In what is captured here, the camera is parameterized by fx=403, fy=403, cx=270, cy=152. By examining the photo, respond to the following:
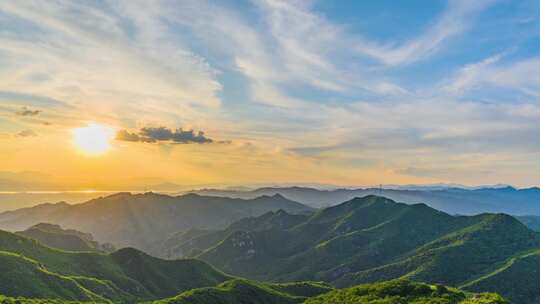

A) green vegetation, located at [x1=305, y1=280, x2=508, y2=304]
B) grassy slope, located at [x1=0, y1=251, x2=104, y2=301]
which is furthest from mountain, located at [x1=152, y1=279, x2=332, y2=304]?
green vegetation, located at [x1=305, y1=280, x2=508, y2=304]

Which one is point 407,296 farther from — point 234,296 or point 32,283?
point 32,283

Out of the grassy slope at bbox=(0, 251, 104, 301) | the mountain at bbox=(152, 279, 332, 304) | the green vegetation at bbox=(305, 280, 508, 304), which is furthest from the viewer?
the grassy slope at bbox=(0, 251, 104, 301)

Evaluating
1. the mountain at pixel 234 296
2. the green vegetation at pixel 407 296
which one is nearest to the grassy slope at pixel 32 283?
the mountain at pixel 234 296

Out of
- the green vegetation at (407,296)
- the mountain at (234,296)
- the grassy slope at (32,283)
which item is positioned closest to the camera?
the green vegetation at (407,296)

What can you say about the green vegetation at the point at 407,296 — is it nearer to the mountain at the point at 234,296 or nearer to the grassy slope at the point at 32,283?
the mountain at the point at 234,296

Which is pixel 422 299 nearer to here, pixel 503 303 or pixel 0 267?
pixel 503 303

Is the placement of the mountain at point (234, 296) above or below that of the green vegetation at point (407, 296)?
below

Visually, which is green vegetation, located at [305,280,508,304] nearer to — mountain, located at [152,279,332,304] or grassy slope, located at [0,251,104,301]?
mountain, located at [152,279,332,304]

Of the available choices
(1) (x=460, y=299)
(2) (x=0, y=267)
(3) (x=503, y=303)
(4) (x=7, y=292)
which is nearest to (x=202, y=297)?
(4) (x=7, y=292)
